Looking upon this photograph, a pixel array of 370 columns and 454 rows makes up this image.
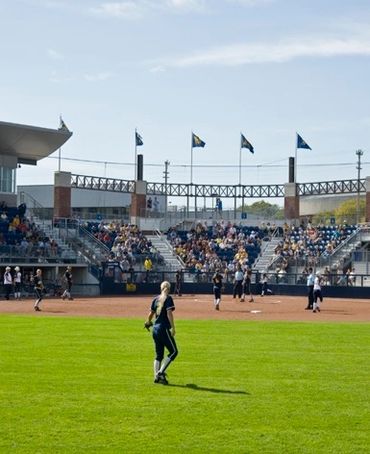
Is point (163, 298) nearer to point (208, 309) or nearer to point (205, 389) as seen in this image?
point (205, 389)

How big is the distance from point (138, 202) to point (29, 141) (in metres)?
14.2

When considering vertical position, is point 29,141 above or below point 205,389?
above

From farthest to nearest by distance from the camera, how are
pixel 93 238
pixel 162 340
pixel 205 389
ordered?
pixel 93 238
pixel 162 340
pixel 205 389

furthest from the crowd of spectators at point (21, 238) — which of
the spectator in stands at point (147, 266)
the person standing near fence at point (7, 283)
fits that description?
the spectator in stands at point (147, 266)

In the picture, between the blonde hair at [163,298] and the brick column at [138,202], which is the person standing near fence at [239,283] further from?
the blonde hair at [163,298]

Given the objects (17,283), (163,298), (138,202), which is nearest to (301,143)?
(138,202)

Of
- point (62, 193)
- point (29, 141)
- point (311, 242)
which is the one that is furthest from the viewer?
point (62, 193)

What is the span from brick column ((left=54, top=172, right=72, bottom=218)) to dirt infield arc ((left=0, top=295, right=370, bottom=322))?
19.9 meters

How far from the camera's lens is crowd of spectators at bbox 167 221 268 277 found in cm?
→ 6062

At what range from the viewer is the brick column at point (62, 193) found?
65750 millimetres

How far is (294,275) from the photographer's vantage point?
55.9m

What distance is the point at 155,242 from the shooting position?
218 ft

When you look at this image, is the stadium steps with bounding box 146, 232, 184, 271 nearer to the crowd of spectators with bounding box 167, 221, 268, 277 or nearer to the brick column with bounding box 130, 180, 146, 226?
the crowd of spectators with bounding box 167, 221, 268, 277

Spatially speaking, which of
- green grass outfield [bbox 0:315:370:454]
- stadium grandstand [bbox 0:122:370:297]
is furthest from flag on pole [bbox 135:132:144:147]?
green grass outfield [bbox 0:315:370:454]
